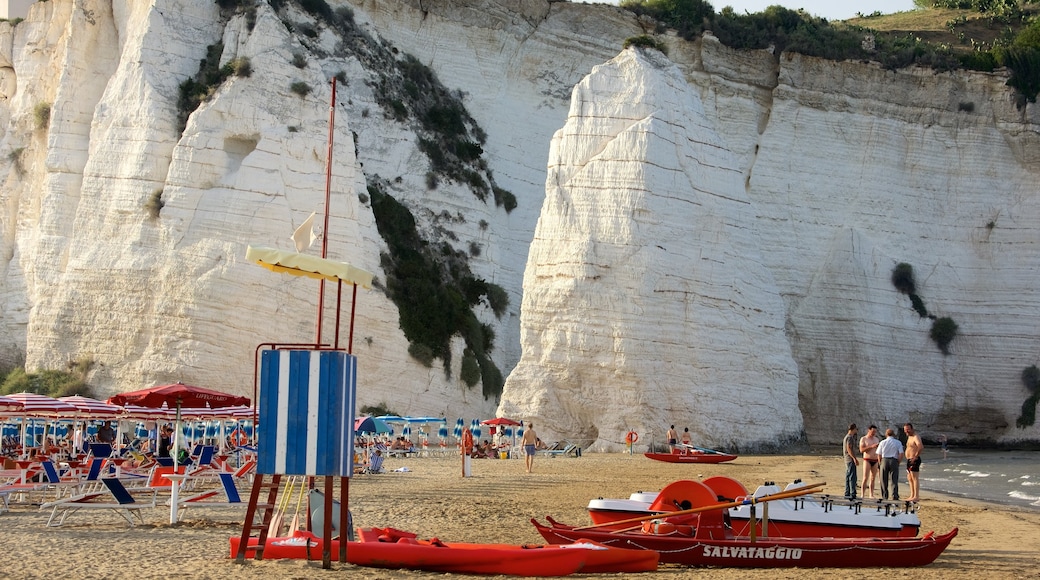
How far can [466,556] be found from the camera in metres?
10.3

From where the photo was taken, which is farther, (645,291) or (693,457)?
(645,291)

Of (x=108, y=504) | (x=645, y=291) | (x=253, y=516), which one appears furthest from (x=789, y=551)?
(x=645, y=291)

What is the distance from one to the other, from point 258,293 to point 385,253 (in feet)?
17.1

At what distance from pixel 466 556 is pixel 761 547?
9.44 ft

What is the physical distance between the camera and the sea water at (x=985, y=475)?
69.7 feet

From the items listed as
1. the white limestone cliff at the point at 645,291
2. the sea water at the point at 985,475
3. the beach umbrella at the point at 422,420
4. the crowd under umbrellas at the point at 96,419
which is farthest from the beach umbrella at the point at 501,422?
the sea water at the point at 985,475

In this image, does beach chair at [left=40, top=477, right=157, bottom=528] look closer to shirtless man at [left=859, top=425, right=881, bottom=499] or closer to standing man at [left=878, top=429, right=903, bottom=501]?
standing man at [left=878, top=429, right=903, bottom=501]

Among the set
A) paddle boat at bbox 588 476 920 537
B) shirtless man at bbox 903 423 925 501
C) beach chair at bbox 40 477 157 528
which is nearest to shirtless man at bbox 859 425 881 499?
shirtless man at bbox 903 423 925 501

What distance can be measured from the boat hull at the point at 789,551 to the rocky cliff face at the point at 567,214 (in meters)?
18.4

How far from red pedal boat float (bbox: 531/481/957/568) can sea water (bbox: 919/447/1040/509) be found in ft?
29.0

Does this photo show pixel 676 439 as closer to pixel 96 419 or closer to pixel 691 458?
pixel 691 458

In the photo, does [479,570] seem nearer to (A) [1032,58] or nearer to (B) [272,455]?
(B) [272,455]

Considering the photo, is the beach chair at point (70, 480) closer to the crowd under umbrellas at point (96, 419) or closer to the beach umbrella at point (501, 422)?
the crowd under umbrellas at point (96, 419)

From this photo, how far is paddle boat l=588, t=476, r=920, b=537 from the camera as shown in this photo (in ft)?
38.9
